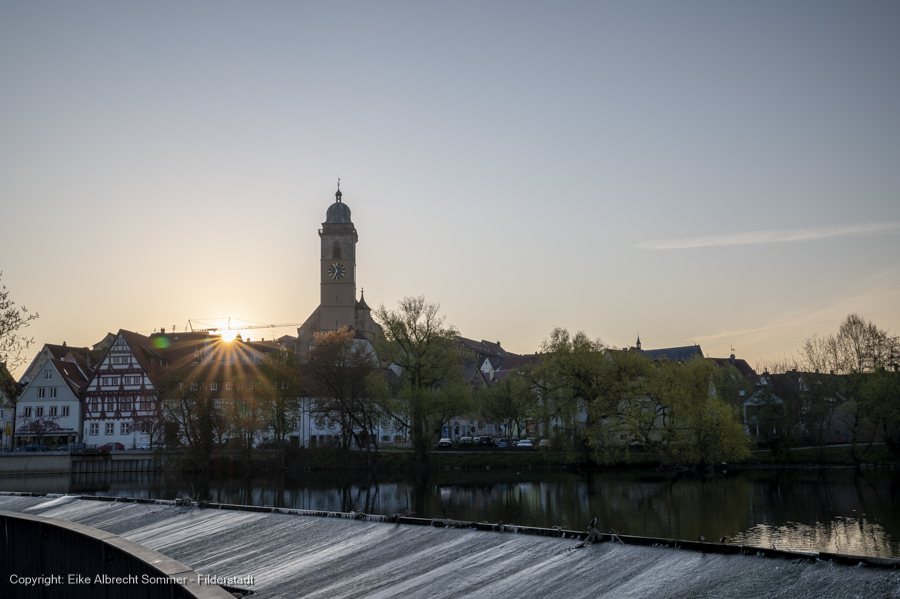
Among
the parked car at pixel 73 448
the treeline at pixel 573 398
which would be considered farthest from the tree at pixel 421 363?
the parked car at pixel 73 448

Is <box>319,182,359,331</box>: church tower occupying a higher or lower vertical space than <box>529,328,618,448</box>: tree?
higher

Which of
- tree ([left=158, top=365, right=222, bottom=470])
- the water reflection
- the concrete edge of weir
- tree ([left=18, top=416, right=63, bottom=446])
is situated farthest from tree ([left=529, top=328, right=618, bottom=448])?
tree ([left=18, top=416, right=63, bottom=446])

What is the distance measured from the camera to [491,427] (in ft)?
376

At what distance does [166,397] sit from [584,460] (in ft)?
137

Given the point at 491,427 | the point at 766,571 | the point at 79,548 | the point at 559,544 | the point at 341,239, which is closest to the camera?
the point at 766,571

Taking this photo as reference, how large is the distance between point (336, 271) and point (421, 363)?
50549 millimetres

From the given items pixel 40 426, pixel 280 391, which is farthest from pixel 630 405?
pixel 40 426

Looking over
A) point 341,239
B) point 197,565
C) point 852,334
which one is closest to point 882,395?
point 852,334

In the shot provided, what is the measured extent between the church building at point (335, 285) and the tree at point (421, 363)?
45.6 metres

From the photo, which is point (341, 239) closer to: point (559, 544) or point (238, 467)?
point (238, 467)

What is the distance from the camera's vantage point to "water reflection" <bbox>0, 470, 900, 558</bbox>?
29438 millimetres

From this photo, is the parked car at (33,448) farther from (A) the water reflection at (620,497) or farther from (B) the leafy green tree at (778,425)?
(B) the leafy green tree at (778,425)

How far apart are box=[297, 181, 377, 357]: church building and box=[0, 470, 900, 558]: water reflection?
164 feet

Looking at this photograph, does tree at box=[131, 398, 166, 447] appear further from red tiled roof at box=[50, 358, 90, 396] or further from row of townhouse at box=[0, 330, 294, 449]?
red tiled roof at box=[50, 358, 90, 396]
